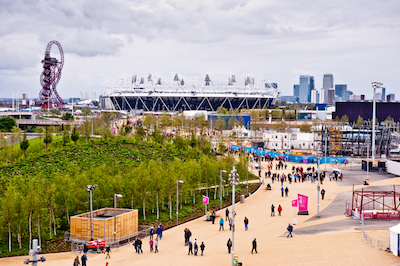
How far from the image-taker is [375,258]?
19.8 meters

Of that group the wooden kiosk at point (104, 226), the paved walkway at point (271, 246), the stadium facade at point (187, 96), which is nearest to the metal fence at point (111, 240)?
the wooden kiosk at point (104, 226)

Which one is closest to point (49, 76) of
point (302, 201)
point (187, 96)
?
point (187, 96)

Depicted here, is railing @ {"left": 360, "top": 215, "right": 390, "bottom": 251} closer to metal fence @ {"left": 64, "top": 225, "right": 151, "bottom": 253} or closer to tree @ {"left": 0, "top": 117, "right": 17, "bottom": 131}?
metal fence @ {"left": 64, "top": 225, "right": 151, "bottom": 253}

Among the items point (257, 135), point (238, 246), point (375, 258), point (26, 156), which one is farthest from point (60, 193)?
point (257, 135)

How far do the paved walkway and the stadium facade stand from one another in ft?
357

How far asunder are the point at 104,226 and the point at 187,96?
376ft

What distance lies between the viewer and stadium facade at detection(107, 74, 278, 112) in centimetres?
14062

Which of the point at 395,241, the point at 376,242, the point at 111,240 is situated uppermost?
the point at 395,241

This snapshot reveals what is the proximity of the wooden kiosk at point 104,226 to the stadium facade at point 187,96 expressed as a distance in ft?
371

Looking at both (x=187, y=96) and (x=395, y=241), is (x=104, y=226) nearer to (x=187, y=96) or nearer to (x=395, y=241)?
(x=395, y=241)

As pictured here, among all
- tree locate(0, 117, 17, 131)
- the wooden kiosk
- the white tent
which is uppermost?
tree locate(0, 117, 17, 131)

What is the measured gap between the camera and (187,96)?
138 metres

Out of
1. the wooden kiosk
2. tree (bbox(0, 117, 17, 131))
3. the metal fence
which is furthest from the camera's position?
tree (bbox(0, 117, 17, 131))

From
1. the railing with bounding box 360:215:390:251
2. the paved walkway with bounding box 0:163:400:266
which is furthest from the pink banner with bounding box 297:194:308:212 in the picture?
the railing with bounding box 360:215:390:251
